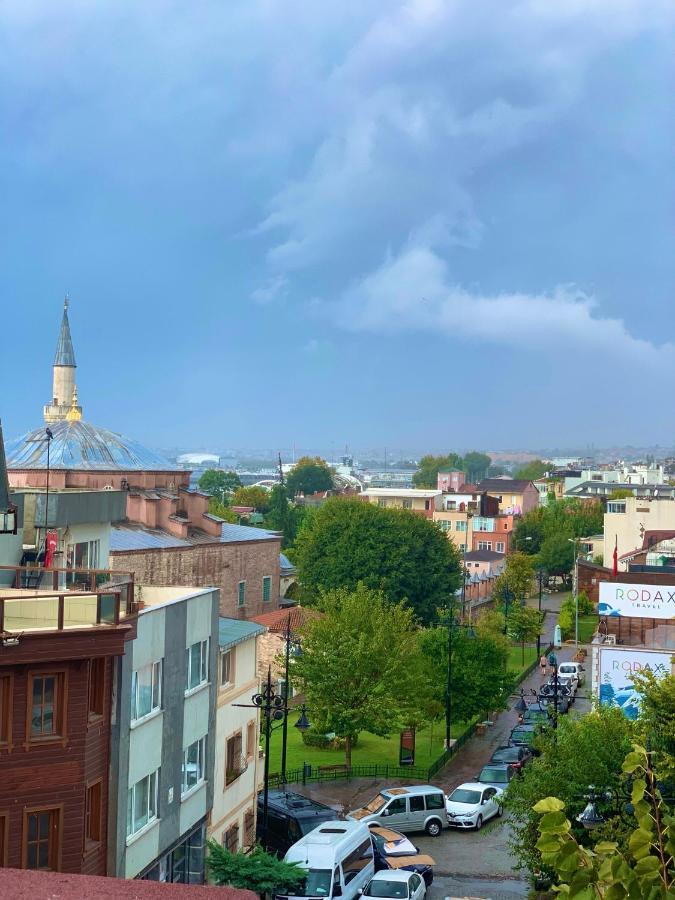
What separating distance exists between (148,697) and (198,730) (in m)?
3.26

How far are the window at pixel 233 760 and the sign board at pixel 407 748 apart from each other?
12872 millimetres

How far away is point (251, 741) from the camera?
91.6 ft

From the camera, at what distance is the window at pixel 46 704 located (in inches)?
668

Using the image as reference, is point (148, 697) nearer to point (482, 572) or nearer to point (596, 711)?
point (596, 711)

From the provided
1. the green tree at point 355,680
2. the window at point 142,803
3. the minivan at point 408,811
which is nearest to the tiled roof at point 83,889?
the window at point 142,803

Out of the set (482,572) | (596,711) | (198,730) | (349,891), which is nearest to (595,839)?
(596,711)

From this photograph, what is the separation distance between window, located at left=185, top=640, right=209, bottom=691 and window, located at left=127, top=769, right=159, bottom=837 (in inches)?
94.9

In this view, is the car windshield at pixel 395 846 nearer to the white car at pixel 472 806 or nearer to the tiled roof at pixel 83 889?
the white car at pixel 472 806

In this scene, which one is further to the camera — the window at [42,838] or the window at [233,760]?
the window at [233,760]

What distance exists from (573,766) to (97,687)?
10106mm

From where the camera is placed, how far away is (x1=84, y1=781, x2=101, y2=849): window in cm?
1816

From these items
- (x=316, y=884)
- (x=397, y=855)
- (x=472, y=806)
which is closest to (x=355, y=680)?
(x=472, y=806)

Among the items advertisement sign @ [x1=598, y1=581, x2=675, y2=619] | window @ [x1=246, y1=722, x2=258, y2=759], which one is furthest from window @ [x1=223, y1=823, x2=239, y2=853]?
advertisement sign @ [x1=598, y1=581, x2=675, y2=619]

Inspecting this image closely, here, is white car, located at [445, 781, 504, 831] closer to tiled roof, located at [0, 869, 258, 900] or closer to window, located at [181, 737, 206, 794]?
window, located at [181, 737, 206, 794]
